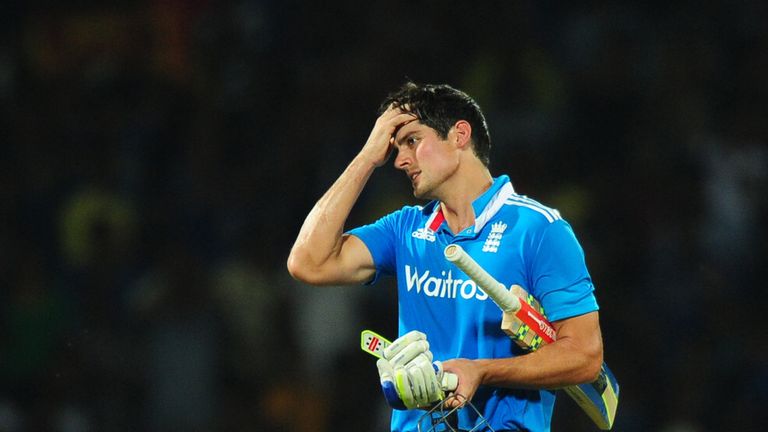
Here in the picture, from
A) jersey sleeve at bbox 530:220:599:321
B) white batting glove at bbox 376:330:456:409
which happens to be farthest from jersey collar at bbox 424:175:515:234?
white batting glove at bbox 376:330:456:409

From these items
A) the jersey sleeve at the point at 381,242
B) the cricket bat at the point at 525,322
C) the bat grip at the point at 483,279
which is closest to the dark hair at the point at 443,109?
the jersey sleeve at the point at 381,242

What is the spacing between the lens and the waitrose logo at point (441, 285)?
4.30 m

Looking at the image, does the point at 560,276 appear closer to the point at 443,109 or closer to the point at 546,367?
the point at 546,367

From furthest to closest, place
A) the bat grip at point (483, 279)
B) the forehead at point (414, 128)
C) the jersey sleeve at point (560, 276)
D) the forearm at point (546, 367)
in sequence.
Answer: the forehead at point (414, 128), the jersey sleeve at point (560, 276), the forearm at point (546, 367), the bat grip at point (483, 279)

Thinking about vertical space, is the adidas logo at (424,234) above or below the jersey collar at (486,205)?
below

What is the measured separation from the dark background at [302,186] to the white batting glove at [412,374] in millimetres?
3390

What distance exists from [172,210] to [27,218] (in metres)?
1.00

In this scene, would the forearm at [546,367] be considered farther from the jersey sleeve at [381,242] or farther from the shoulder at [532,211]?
the jersey sleeve at [381,242]

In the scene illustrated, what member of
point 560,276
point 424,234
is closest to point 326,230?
point 424,234

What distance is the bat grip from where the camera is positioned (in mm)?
3732

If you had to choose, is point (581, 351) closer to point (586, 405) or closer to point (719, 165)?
point (586, 405)

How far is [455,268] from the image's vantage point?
438 cm

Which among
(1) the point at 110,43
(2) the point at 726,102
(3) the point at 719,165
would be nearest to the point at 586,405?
(3) the point at 719,165

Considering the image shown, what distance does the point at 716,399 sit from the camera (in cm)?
758
